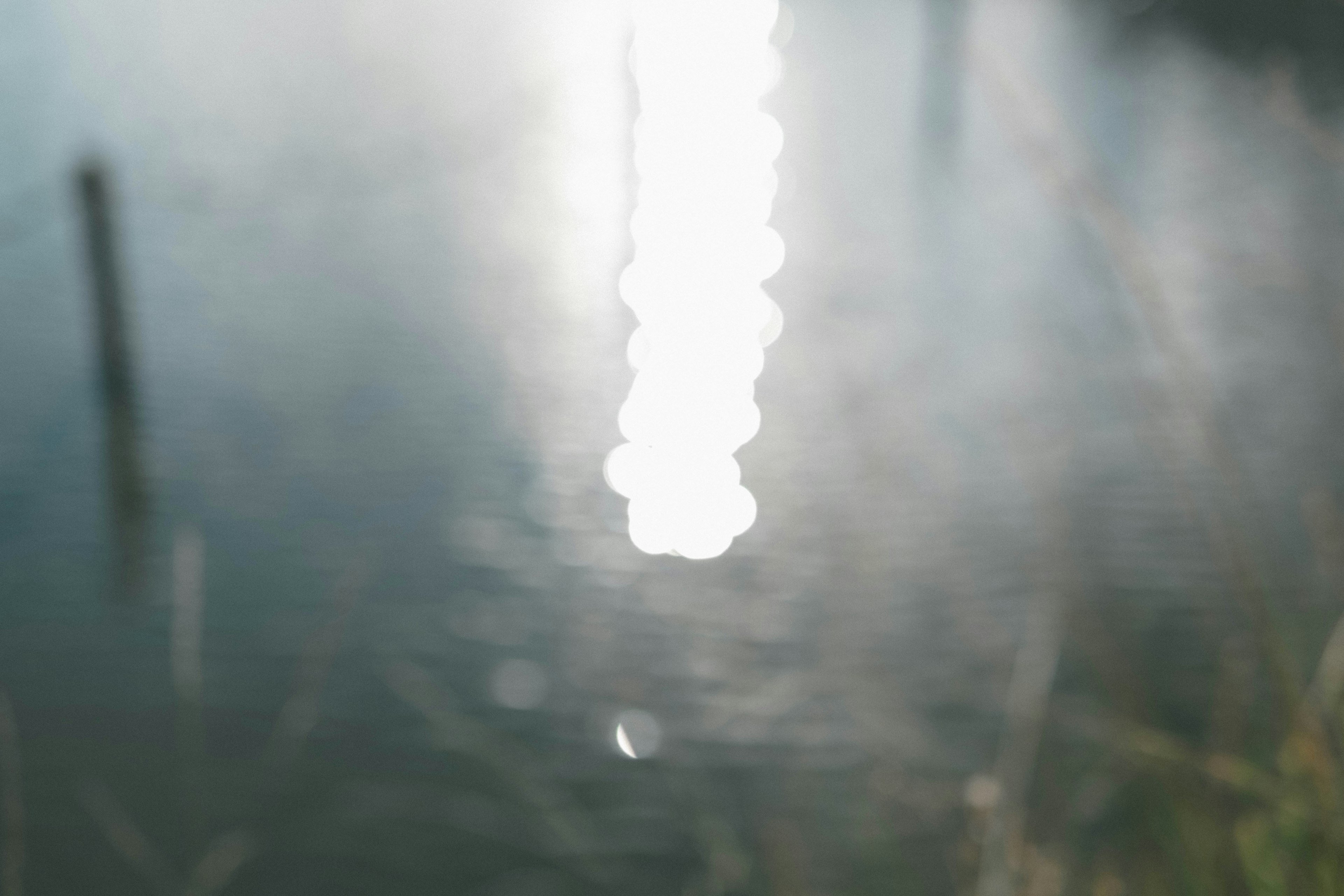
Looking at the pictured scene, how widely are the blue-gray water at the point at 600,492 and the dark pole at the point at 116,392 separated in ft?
0.33

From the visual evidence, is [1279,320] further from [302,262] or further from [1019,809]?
[1019,809]

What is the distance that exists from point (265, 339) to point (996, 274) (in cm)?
661

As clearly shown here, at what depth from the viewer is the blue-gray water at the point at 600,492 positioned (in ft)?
8.23

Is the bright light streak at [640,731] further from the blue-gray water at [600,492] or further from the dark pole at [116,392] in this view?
the dark pole at [116,392]

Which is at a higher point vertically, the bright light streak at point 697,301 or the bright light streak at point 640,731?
the bright light streak at point 697,301

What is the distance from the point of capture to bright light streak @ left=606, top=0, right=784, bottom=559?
8570 millimetres

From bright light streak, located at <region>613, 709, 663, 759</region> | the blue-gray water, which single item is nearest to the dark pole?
the blue-gray water

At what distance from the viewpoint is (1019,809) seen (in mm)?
1523

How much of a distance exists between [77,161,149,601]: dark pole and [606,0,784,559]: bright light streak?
9.41ft

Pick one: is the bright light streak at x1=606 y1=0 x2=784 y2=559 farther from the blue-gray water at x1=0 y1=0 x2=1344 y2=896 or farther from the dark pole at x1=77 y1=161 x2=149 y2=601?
the dark pole at x1=77 y1=161 x2=149 y2=601

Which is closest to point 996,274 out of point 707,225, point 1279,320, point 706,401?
point 1279,320

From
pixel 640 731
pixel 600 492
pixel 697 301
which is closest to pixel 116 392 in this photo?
pixel 600 492

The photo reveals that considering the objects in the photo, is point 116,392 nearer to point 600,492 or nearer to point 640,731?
point 600,492

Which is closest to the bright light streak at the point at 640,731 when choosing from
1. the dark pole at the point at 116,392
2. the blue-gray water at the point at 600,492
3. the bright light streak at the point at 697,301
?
the blue-gray water at the point at 600,492
